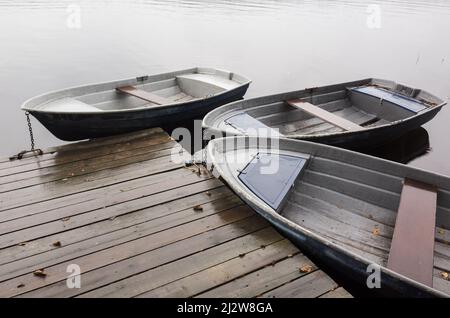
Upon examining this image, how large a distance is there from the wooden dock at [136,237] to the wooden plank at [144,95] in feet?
8.27

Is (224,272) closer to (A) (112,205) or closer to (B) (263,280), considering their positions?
(B) (263,280)

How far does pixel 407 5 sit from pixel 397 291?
46.9 metres

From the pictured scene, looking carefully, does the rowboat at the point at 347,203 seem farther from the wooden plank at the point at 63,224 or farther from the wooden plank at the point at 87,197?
the wooden plank at the point at 63,224

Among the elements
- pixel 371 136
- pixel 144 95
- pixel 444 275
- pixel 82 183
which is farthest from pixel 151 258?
pixel 371 136

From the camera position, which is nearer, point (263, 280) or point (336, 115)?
point (263, 280)

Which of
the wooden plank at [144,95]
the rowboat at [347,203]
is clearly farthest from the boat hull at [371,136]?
the wooden plank at [144,95]

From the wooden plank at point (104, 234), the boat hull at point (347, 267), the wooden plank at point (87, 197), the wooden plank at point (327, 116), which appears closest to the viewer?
the boat hull at point (347, 267)

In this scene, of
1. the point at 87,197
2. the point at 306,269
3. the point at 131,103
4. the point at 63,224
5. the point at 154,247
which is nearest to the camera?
the point at 306,269

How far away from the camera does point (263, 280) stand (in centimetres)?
407

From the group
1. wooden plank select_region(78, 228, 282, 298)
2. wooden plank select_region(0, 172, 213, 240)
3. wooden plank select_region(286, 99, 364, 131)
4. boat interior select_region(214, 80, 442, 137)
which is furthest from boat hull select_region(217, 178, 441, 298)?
wooden plank select_region(286, 99, 364, 131)

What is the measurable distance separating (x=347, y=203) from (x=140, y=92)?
18.9ft

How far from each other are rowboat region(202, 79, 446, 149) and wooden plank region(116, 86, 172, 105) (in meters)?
1.47

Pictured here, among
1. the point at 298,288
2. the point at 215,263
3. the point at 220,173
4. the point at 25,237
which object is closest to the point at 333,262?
the point at 298,288

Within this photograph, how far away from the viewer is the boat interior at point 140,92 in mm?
7973
